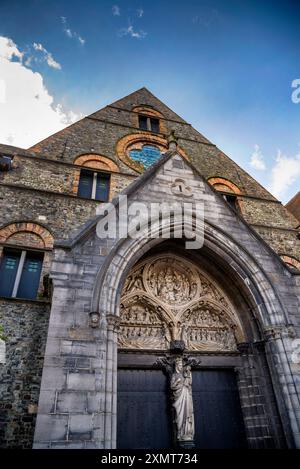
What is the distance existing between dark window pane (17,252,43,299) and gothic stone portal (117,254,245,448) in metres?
2.28

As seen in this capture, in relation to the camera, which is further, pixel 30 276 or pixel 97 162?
pixel 97 162

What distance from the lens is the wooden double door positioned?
18.9 ft

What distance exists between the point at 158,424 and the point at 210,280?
11.4ft

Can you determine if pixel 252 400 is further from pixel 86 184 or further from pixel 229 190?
pixel 229 190

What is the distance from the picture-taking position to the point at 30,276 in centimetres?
762

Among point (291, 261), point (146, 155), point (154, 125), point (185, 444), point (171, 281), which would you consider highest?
point (154, 125)

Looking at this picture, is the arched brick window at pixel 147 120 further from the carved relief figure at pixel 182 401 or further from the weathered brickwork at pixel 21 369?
the carved relief figure at pixel 182 401

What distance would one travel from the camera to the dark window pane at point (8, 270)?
731 cm

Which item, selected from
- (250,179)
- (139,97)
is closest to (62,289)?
(250,179)

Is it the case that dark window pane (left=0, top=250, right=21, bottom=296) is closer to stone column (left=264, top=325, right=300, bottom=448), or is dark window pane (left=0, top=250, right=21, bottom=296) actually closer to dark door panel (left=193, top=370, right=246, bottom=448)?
dark door panel (left=193, top=370, right=246, bottom=448)

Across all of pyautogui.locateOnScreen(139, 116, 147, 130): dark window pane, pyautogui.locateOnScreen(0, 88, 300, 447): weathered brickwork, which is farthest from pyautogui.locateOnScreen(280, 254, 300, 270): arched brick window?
pyautogui.locateOnScreen(139, 116, 147, 130): dark window pane

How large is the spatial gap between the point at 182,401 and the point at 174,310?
1928 mm

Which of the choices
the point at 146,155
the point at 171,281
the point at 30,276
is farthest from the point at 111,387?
the point at 146,155

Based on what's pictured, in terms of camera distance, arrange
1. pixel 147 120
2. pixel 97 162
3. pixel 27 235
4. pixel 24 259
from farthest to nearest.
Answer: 1. pixel 147 120
2. pixel 97 162
3. pixel 27 235
4. pixel 24 259
